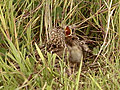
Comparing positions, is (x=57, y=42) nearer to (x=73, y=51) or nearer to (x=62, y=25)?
(x=73, y=51)

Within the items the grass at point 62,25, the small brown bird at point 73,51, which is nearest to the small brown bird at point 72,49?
the small brown bird at point 73,51

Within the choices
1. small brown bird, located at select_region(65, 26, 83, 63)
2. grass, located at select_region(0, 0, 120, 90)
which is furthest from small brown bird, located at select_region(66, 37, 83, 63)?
grass, located at select_region(0, 0, 120, 90)

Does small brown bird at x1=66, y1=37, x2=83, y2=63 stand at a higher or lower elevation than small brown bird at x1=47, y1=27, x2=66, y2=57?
lower

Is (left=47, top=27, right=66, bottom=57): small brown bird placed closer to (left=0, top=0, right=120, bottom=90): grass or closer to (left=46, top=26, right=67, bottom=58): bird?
(left=46, top=26, right=67, bottom=58): bird

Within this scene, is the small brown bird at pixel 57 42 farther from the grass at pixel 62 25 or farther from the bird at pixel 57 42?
the grass at pixel 62 25

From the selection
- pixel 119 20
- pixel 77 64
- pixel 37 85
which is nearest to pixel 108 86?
pixel 37 85

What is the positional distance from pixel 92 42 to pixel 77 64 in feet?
1.48

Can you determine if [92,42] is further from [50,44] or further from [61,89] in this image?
[61,89]

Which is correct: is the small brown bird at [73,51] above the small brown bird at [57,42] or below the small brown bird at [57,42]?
below

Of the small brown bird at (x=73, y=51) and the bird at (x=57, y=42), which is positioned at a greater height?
the bird at (x=57, y=42)

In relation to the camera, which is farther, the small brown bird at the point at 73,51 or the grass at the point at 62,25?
the small brown bird at the point at 73,51

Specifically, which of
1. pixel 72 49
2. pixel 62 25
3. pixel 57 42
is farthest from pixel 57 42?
pixel 62 25

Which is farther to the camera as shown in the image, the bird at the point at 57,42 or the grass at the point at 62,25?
the bird at the point at 57,42

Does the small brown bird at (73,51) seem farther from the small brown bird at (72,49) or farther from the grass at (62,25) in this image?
the grass at (62,25)
